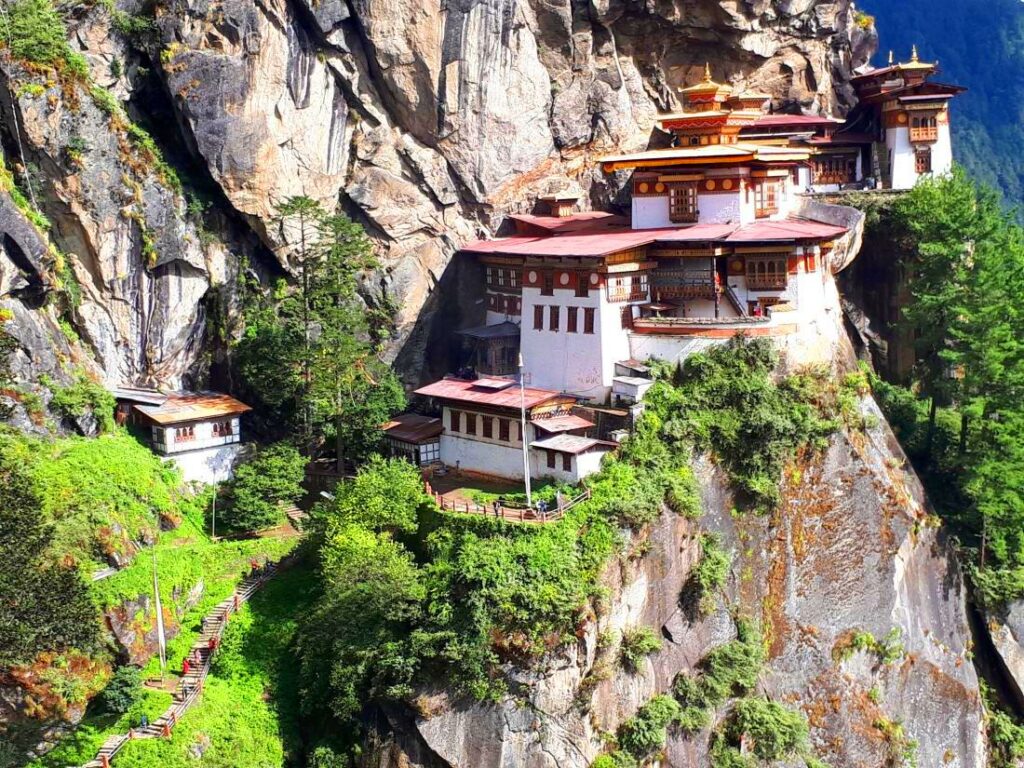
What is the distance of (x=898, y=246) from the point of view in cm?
4994

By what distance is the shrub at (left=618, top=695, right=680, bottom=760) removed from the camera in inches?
1378

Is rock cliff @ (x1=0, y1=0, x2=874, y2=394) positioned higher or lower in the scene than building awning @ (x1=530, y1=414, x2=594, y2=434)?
higher

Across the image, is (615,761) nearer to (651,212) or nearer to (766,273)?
(766,273)

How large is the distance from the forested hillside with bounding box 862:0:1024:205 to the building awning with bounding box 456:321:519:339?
5081 cm

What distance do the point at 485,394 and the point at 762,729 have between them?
14639mm

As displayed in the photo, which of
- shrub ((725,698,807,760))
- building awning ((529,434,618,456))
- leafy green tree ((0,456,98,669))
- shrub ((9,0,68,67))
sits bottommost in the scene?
shrub ((725,698,807,760))

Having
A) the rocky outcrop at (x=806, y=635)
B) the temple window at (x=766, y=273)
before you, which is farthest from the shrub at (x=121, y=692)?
the temple window at (x=766, y=273)

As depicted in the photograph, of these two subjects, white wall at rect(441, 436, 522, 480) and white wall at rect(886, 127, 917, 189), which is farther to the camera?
white wall at rect(886, 127, 917, 189)

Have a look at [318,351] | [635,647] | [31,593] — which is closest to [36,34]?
[318,351]

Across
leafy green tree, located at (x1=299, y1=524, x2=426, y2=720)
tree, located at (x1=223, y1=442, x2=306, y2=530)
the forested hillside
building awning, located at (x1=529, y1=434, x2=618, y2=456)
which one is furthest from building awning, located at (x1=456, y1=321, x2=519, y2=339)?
the forested hillside

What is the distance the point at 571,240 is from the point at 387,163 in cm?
856

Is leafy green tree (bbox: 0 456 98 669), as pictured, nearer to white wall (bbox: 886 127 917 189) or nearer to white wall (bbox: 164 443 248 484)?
white wall (bbox: 164 443 248 484)

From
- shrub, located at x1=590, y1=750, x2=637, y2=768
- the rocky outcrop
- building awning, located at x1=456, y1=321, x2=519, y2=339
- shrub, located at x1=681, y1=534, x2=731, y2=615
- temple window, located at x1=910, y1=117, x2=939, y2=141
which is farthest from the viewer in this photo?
temple window, located at x1=910, y1=117, x2=939, y2=141

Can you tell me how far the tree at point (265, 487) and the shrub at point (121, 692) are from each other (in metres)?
7.62
